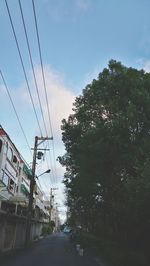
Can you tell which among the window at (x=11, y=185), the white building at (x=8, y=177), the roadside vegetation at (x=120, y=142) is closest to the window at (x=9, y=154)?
the white building at (x=8, y=177)

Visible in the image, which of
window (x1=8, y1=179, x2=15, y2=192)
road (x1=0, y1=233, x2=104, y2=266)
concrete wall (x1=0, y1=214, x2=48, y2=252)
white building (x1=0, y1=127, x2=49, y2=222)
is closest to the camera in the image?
road (x1=0, y1=233, x2=104, y2=266)

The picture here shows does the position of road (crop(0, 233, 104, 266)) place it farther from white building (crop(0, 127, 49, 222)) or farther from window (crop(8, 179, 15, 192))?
window (crop(8, 179, 15, 192))

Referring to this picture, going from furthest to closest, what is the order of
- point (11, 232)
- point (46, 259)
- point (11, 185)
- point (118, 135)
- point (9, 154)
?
point (11, 185)
point (9, 154)
point (11, 232)
point (46, 259)
point (118, 135)

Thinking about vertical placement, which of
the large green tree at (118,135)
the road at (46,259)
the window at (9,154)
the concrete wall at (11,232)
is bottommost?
the road at (46,259)

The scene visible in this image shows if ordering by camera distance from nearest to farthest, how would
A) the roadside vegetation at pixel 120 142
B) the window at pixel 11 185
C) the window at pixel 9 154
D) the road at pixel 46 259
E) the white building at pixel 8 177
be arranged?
the roadside vegetation at pixel 120 142 < the road at pixel 46 259 < the white building at pixel 8 177 < the window at pixel 9 154 < the window at pixel 11 185

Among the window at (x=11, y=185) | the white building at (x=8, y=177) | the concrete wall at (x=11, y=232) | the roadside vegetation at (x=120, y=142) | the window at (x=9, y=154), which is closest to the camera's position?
the roadside vegetation at (x=120, y=142)

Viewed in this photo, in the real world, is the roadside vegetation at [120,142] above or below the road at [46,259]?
above

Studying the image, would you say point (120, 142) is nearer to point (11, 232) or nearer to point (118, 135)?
point (118, 135)

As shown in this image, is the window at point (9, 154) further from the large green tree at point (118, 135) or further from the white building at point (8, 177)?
the large green tree at point (118, 135)

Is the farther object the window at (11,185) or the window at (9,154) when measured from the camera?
the window at (11,185)

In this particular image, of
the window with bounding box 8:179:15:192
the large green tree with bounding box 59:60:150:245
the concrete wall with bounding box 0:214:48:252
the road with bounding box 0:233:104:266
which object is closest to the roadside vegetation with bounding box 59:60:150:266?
the large green tree with bounding box 59:60:150:245

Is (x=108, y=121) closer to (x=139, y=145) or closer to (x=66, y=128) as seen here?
(x=139, y=145)

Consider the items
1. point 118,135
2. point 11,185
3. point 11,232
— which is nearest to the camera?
point 118,135

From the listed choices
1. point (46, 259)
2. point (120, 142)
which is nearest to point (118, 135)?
point (120, 142)
